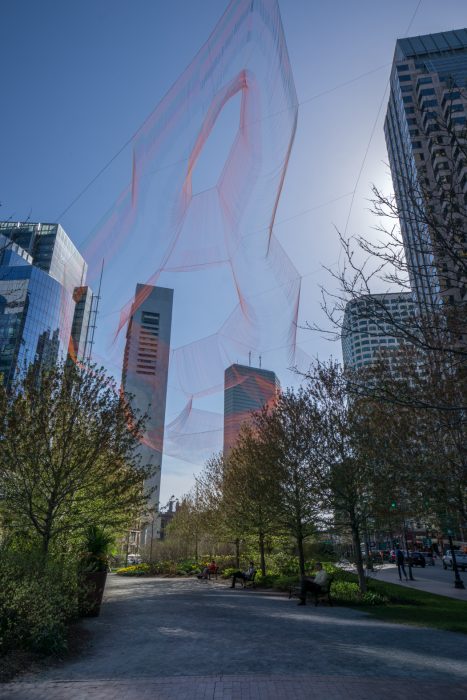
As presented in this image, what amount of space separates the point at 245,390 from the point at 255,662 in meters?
15.3

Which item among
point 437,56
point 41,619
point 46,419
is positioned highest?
point 437,56

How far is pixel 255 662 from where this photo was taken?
680cm

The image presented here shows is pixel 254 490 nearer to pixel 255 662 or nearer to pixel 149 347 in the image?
pixel 149 347

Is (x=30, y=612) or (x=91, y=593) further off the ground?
(x=30, y=612)

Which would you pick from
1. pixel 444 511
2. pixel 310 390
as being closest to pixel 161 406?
pixel 310 390

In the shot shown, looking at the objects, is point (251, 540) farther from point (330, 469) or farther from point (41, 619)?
point (41, 619)

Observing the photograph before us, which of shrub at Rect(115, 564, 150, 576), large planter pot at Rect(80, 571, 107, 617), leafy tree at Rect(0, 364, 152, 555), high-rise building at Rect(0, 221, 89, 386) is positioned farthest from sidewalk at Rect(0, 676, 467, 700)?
high-rise building at Rect(0, 221, 89, 386)

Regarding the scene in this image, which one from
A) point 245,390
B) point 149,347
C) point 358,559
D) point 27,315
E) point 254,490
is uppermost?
point 27,315

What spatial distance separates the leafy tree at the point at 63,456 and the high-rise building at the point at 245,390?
16.3 ft

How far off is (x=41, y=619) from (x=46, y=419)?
22.1ft

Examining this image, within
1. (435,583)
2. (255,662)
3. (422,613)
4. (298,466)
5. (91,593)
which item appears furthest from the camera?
(435,583)

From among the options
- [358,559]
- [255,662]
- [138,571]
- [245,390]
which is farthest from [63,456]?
[138,571]

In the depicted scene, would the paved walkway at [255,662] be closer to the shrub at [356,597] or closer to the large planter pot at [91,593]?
the large planter pot at [91,593]

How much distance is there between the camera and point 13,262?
326 ft
